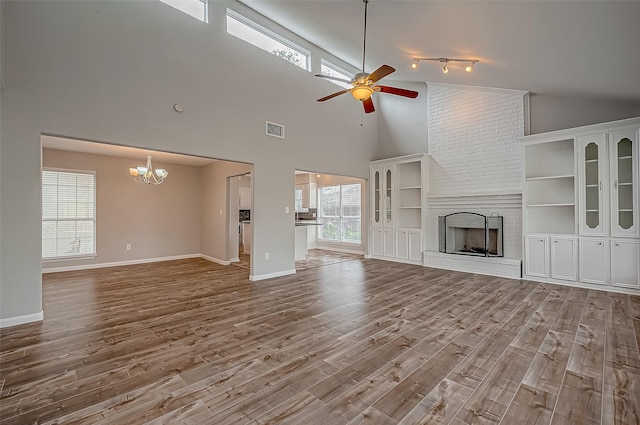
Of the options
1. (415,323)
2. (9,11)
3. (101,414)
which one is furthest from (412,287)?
(9,11)

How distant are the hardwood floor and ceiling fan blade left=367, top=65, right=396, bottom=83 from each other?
2.82 meters

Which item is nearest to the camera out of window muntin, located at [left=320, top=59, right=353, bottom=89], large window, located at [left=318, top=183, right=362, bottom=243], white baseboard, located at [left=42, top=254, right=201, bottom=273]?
white baseboard, located at [left=42, top=254, right=201, bottom=273]

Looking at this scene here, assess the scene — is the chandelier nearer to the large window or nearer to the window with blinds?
the window with blinds

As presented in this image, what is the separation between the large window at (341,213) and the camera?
923 centimetres

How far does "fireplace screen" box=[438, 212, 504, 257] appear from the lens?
601cm

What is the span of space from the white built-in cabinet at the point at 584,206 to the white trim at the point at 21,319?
7391 millimetres

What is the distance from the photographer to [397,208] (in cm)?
743

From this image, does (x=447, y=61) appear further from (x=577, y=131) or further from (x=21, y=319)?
(x=21, y=319)

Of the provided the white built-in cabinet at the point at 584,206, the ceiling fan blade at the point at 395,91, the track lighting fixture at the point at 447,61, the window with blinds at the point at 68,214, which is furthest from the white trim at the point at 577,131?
the window with blinds at the point at 68,214

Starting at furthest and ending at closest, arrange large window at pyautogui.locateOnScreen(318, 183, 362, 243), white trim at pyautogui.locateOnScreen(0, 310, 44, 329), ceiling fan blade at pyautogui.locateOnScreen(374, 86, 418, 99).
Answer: large window at pyautogui.locateOnScreen(318, 183, 362, 243) < ceiling fan blade at pyautogui.locateOnScreen(374, 86, 418, 99) < white trim at pyautogui.locateOnScreen(0, 310, 44, 329)

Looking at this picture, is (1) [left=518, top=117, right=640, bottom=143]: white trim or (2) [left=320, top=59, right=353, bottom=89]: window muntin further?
(2) [left=320, top=59, right=353, bottom=89]: window muntin

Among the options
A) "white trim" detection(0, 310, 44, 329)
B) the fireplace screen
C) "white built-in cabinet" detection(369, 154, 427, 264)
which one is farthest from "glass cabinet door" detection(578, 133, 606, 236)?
"white trim" detection(0, 310, 44, 329)

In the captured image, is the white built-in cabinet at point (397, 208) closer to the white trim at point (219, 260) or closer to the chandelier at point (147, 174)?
the white trim at point (219, 260)

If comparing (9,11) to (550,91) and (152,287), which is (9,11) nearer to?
(152,287)
